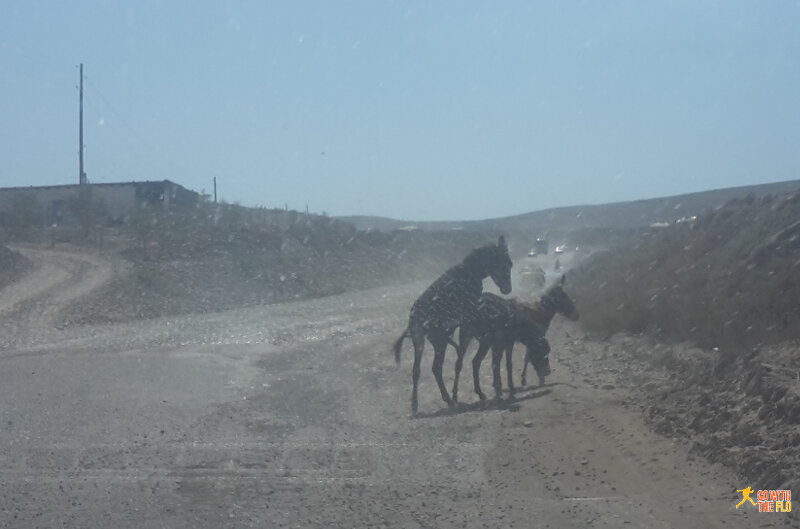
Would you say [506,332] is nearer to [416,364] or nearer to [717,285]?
[416,364]

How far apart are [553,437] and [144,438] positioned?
16.3ft

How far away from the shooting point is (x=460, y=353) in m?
15.1

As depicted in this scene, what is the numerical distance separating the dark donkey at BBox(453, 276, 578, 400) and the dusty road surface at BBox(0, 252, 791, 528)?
0.55 meters

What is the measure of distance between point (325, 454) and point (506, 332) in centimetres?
542

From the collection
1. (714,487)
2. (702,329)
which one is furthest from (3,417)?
(702,329)

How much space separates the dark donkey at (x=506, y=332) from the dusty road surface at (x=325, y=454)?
0.55 m

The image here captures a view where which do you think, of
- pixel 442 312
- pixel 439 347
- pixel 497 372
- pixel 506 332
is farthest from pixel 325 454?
pixel 506 332

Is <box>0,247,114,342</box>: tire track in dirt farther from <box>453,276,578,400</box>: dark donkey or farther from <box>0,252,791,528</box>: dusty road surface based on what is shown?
<box>453,276,578,400</box>: dark donkey

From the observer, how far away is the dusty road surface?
828cm

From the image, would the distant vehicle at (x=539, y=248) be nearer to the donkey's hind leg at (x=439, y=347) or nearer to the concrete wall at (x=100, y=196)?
Result: the concrete wall at (x=100, y=196)

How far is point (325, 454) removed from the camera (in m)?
10.7

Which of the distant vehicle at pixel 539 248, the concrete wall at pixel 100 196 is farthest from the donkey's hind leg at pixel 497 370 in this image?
the concrete wall at pixel 100 196

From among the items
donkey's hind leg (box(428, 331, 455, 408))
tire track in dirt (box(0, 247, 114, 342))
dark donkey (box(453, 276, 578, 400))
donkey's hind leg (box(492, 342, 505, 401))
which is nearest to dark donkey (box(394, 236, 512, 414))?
donkey's hind leg (box(428, 331, 455, 408))

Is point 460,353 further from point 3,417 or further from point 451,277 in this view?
point 3,417
